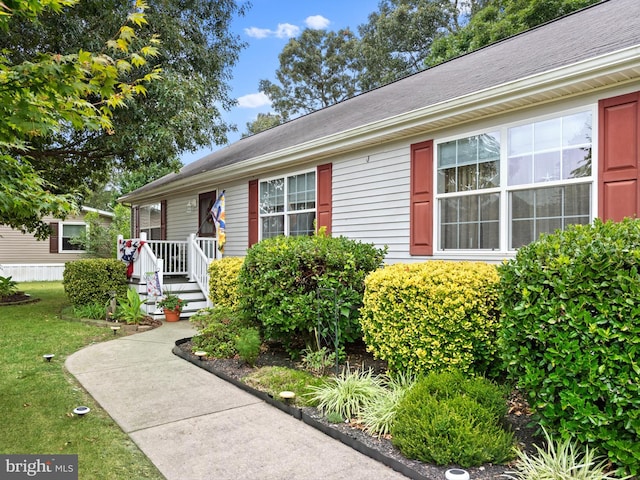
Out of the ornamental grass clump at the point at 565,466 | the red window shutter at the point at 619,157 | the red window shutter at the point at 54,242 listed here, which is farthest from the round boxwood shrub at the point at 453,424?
the red window shutter at the point at 54,242

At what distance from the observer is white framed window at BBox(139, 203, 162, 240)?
13492mm

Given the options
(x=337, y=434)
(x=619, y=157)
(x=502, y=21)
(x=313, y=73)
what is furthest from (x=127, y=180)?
(x=619, y=157)

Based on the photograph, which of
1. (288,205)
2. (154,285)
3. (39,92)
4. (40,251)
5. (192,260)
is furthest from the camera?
(40,251)

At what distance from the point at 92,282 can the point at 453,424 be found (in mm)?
8024

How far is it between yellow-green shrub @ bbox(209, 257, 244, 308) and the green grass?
1.98 meters

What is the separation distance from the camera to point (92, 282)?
8656 millimetres

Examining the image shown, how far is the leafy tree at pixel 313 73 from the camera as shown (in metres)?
28.2

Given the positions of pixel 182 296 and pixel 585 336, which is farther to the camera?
pixel 182 296

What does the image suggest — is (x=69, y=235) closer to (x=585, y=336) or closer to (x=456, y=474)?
(x=456, y=474)

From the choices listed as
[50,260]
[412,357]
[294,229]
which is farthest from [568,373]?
[50,260]

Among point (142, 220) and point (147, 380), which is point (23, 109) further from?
point (142, 220)

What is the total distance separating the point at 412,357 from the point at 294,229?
15.2 ft

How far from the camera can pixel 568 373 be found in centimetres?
255

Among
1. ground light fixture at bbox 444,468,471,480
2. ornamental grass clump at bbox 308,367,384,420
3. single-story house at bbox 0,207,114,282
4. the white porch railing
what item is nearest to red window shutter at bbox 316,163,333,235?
the white porch railing
